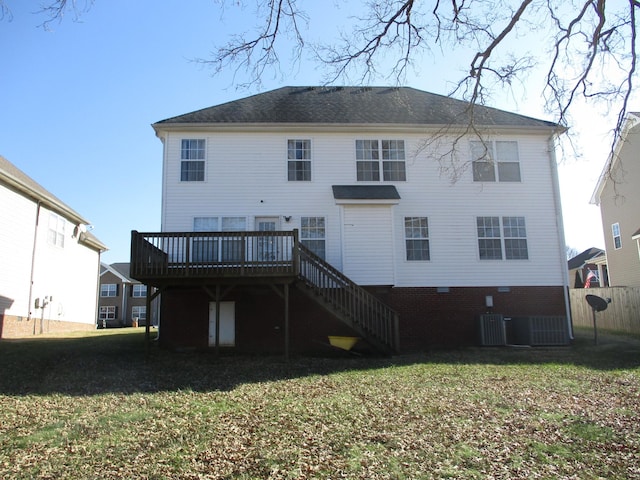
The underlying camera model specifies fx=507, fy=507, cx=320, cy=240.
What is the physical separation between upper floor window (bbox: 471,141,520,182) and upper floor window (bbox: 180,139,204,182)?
8.95 m

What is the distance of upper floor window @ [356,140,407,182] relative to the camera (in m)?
16.7

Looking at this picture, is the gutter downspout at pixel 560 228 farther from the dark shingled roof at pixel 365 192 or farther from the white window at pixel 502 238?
the dark shingled roof at pixel 365 192

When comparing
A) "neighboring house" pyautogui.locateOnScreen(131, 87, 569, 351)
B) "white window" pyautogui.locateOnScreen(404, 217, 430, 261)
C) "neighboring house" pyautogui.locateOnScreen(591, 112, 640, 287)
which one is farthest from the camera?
"neighboring house" pyautogui.locateOnScreen(591, 112, 640, 287)

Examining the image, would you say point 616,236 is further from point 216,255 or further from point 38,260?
point 38,260

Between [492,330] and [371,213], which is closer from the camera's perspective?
[492,330]

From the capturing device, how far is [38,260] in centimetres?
1934

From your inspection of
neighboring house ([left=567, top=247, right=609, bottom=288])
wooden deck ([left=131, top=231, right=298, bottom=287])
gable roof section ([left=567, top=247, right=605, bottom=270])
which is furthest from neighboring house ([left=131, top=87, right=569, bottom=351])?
gable roof section ([left=567, top=247, right=605, bottom=270])

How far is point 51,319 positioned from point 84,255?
16.8 feet

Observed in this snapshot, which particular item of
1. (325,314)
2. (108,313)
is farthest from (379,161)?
(108,313)

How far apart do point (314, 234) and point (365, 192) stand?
2.09 meters

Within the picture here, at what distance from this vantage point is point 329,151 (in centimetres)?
1658

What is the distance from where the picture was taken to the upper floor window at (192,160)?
1605cm

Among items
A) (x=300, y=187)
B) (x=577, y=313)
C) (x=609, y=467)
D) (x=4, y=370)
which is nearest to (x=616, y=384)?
(x=609, y=467)

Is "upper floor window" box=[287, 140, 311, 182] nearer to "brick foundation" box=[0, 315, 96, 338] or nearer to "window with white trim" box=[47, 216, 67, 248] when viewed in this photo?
"brick foundation" box=[0, 315, 96, 338]
